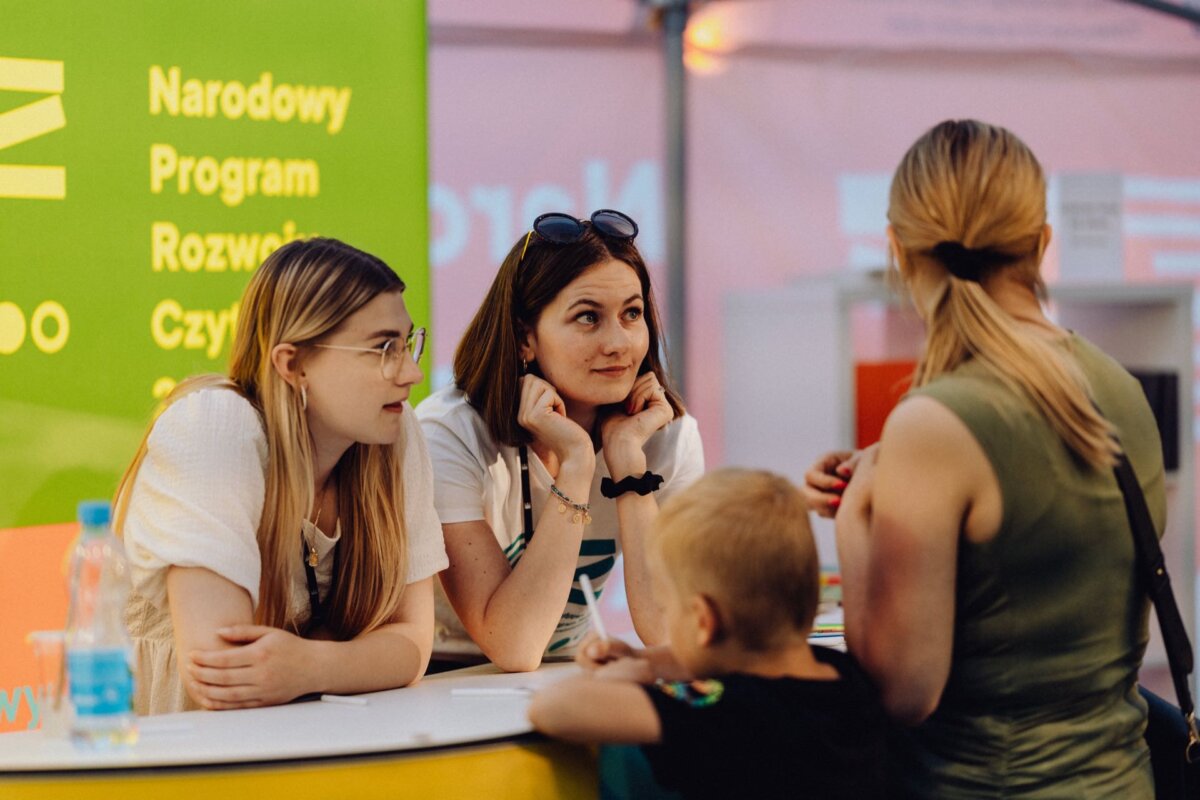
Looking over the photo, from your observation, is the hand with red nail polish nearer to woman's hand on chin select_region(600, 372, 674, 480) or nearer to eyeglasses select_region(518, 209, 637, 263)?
woman's hand on chin select_region(600, 372, 674, 480)

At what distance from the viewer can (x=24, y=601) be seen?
8.81 feet

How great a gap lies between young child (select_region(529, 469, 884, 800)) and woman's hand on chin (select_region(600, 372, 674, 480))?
32.8 inches

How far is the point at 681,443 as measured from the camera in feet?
8.77

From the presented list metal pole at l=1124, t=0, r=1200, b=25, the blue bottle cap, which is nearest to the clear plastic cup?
the blue bottle cap

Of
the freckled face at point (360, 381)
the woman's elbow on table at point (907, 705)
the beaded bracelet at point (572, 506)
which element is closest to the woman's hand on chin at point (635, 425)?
Result: the beaded bracelet at point (572, 506)

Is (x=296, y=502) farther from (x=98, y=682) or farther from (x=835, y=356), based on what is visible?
(x=835, y=356)

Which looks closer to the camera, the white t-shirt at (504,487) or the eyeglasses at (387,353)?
the eyeglasses at (387,353)

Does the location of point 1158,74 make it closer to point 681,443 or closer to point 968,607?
point 681,443

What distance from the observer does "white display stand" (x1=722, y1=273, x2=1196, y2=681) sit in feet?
14.4

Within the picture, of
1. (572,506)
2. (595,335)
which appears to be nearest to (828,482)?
(572,506)

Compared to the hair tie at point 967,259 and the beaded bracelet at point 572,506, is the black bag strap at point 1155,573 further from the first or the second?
the beaded bracelet at point 572,506

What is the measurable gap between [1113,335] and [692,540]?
360cm

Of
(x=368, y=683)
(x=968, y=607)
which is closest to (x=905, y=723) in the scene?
(x=968, y=607)

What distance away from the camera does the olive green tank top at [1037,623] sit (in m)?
1.60
